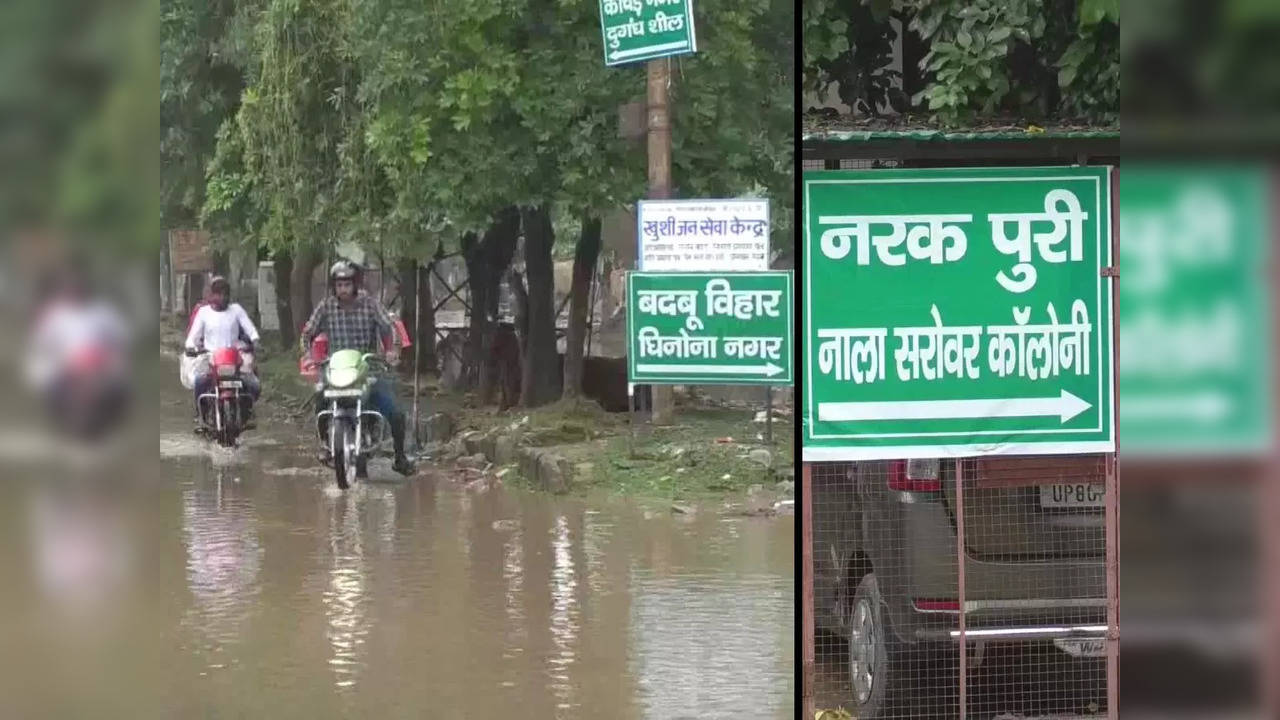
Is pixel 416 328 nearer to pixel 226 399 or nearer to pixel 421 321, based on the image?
pixel 421 321

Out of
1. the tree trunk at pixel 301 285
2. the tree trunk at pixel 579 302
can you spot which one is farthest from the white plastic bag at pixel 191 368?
the tree trunk at pixel 579 302

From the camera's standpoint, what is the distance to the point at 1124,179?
2041mm

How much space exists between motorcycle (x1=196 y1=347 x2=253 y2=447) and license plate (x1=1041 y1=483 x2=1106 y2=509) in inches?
139

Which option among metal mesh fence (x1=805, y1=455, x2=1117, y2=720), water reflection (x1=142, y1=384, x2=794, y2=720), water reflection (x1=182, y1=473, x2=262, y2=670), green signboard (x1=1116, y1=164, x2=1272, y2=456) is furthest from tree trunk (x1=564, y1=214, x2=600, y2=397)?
green signboard (x1=1116, y1=164, x2=1272, y2=456)

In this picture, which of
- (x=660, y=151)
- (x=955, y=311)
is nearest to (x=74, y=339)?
(x=660, y=151)

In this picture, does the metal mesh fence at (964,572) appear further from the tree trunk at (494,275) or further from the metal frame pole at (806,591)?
the tree trunk at (494,275)

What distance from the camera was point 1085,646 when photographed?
5.21 m

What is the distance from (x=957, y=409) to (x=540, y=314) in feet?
6.94

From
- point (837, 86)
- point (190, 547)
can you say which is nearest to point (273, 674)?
point (190, 547)

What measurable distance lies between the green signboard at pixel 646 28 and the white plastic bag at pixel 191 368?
2304 millimetres

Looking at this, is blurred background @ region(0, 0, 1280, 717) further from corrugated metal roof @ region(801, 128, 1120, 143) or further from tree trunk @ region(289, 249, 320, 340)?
corrugated metal roof @ region(801, 128, 1120, 143)

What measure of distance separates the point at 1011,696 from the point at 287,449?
3355 millimetres

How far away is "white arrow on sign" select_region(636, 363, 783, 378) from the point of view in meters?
6.18

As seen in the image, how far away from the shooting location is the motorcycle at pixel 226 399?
622 centimetres
